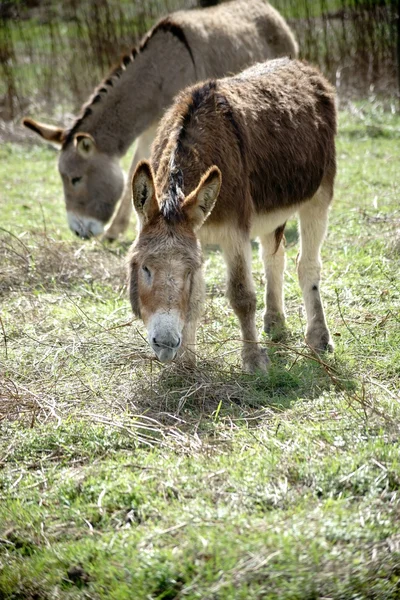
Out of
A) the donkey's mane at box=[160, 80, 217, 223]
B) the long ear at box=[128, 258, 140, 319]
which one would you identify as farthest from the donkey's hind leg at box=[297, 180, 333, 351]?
the long ear at box=[128, 258, 140, 319]

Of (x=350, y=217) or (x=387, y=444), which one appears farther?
(x=350, y=217)

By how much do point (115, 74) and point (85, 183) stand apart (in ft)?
3.95

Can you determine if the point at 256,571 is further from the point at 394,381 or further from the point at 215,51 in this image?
the point at 215,51

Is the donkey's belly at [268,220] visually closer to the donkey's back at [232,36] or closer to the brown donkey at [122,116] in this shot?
the brown donkey at [122,116]

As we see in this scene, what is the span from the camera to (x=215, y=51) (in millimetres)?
9086

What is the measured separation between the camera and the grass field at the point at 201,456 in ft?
10.8

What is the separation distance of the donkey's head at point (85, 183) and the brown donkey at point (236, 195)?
281 cm

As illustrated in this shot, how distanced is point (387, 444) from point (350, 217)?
4.49m

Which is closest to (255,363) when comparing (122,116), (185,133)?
(185,133)

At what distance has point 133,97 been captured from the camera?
28.3 feet

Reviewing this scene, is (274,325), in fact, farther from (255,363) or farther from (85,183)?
(85,183)

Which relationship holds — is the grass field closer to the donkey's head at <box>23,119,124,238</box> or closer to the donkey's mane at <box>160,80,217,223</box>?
the donkey's mane at <box>160,80,217,223</box>

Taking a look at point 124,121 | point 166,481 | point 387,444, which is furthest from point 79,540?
point 124,121

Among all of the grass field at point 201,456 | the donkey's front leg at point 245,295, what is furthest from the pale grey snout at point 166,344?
the donkey's front leg at point 245,295
